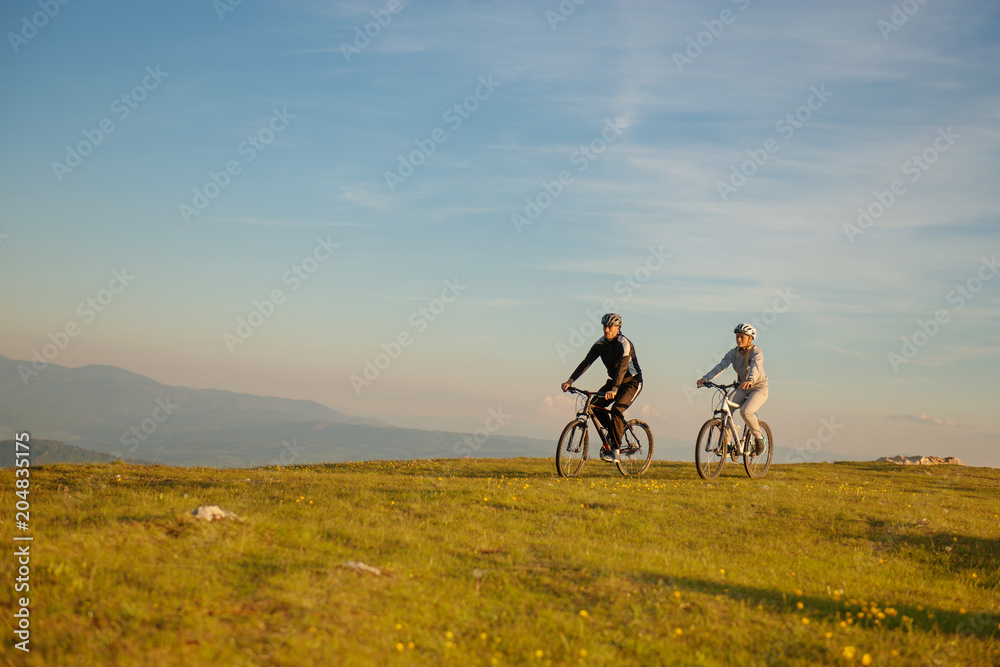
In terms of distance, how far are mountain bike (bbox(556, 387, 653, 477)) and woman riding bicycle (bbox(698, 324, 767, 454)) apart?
2.46 metres

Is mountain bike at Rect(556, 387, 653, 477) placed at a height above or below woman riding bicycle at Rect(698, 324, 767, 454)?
below

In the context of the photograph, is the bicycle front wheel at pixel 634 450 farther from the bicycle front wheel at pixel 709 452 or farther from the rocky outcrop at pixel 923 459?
the rocky outcrop at pixel 923 459

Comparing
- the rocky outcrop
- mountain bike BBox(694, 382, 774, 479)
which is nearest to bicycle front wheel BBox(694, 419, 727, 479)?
mountain bike BBox(694, 382, 774, 479)

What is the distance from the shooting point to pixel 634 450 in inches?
688

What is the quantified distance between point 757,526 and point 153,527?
408 inches

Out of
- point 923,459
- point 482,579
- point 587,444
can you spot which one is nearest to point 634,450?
point 587,444

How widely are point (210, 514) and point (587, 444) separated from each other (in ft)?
33.1

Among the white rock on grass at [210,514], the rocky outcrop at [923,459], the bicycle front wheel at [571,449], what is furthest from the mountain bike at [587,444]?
the rocky outcrop at [923,459]

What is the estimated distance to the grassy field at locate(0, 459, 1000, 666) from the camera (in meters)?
6.20

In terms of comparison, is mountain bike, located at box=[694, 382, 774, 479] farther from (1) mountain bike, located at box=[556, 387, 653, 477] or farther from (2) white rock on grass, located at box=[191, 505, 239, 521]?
(2) white rock on grass, located at box=[191, 505, 239, 521]

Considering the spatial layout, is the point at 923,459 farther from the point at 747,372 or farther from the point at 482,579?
the point at 482,579

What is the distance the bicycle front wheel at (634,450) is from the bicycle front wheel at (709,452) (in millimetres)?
1316

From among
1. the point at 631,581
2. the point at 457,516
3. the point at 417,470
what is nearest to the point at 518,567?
the point at 631,581

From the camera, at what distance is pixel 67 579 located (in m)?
6.96
